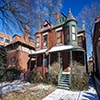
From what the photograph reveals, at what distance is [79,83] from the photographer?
1070cm

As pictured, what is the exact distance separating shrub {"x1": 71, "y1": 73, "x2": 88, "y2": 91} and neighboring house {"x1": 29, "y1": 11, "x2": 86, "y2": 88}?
1915mm

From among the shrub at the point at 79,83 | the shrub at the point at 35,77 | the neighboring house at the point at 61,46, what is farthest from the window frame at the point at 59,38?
the shrub at the point at 79,83

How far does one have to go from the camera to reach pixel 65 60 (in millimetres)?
15812

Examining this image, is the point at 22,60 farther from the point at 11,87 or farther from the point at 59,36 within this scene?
the point at 11,87

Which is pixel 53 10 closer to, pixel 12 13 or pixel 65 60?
pixel 65 60

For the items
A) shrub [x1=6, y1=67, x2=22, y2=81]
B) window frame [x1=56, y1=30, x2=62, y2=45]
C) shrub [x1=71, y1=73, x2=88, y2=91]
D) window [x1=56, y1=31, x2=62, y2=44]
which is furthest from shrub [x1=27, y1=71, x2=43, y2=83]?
window [x1=56, y1=31, x2=62, y2=44]

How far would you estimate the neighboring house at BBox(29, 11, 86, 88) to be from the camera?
46.3 feet

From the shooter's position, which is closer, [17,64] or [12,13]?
[12,13]

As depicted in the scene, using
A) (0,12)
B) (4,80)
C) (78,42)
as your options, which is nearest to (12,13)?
(0,12)

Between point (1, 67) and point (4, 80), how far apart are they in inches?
95.0

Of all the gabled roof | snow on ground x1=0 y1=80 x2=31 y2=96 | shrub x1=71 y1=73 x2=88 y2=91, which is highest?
the gabled roof

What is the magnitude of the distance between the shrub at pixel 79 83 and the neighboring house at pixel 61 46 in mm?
1915

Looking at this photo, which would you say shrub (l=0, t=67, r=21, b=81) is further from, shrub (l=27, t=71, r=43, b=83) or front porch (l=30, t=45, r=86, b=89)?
shrub (l=27, t=71, r=43, b=83)

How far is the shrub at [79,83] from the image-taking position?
34.6ft
